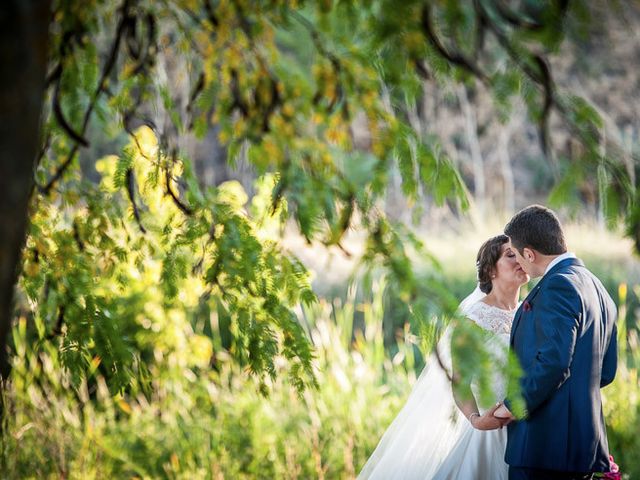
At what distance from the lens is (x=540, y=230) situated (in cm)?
320

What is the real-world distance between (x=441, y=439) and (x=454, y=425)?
0.41ft

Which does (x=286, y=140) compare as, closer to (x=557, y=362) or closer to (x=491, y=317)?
(x=557, y=362)

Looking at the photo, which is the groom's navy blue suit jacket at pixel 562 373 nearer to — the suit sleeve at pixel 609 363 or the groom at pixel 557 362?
the groom at pixel 557 362

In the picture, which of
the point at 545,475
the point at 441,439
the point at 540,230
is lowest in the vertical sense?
the point at 441,439

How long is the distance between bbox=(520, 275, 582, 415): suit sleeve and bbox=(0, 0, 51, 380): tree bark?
84.2 inches

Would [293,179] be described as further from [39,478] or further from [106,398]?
[106,398]

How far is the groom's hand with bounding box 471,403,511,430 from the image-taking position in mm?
3266

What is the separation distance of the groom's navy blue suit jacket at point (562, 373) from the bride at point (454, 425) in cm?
42

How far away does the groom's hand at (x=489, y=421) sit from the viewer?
327 centimetres

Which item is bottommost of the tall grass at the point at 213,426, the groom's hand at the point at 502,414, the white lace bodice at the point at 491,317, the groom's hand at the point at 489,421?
the tall grass at the point at 213,426

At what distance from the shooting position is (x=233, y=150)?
2.52m

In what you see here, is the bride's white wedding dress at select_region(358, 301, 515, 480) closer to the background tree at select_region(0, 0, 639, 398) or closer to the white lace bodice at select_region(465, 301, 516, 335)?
the white lace bodice at select_region(465, 301, 516, 335)

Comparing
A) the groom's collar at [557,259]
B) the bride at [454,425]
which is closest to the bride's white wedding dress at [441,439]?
the bride at [454,425]

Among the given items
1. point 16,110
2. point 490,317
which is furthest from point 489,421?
point 16,110
